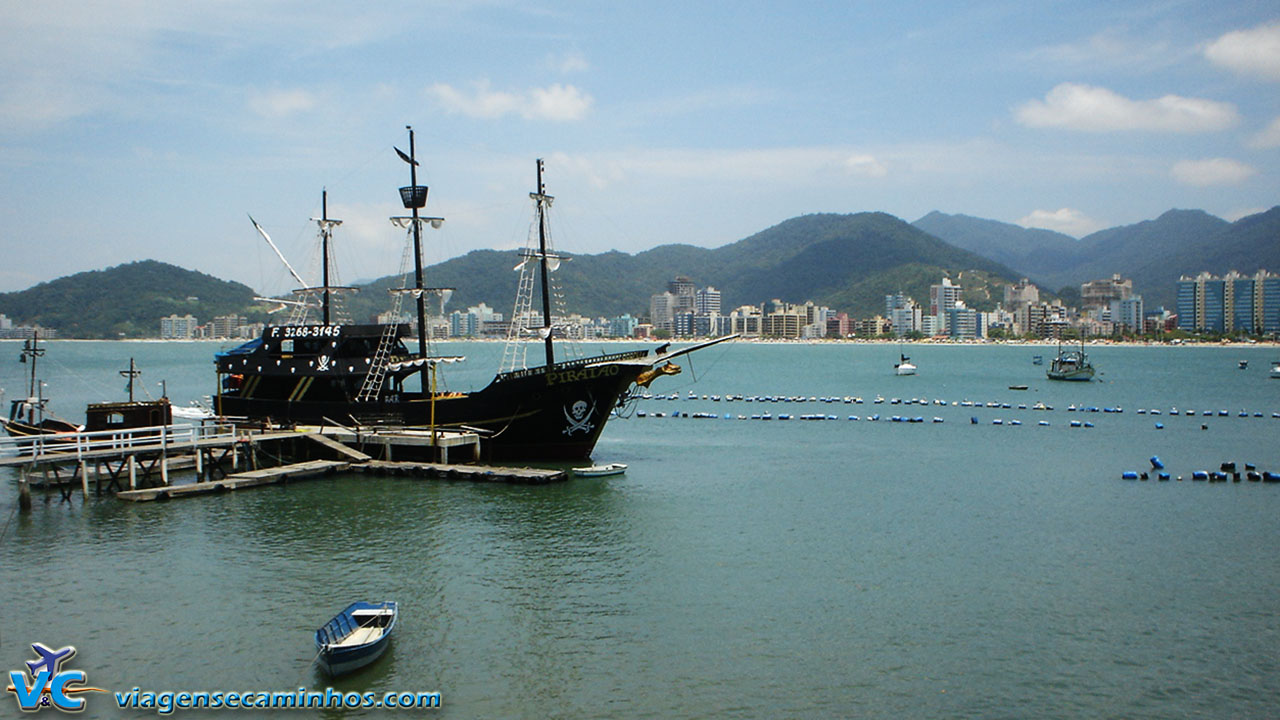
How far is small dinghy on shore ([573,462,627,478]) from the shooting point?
1335 inches

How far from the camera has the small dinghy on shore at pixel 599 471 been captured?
111ft

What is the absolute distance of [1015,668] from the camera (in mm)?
15414

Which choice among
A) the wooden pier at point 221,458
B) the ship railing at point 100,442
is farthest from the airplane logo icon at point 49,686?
the ship railing at point 100,442

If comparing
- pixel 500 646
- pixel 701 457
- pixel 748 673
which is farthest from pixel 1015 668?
pixel 701 457

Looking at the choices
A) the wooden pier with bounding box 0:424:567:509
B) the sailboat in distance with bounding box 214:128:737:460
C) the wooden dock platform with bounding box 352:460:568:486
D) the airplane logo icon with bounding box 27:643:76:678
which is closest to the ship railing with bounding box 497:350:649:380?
the sailboat in distance with bounding box 214:128:737:460

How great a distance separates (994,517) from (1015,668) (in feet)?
41.8

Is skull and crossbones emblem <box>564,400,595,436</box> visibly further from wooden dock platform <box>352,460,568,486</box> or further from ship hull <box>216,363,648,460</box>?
wooden dock platform <box>352,460,568,486</box>

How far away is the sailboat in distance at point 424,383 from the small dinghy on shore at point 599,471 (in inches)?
88.1

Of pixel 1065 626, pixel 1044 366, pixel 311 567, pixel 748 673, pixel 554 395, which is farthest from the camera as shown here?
pixel 1044 366

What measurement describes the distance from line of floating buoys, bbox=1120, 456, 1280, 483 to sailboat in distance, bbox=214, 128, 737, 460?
17.1 m

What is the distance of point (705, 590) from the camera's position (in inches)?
773

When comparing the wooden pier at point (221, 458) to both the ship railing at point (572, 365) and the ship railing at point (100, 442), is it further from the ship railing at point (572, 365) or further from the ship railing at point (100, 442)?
the ship railing at point (572, 365)

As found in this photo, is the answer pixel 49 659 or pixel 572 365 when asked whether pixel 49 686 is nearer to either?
pixel 49 659

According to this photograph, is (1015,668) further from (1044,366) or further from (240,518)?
(1044,366)
